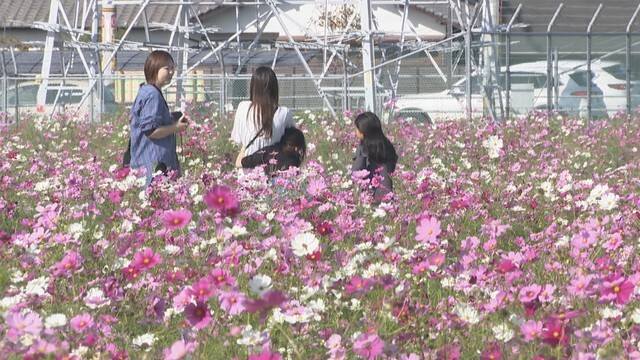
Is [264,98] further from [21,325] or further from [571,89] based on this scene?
[571,89]

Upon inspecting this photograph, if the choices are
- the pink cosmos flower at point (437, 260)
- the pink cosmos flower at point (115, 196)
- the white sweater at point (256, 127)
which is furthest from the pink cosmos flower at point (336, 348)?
the white sweater at point (256, 127)

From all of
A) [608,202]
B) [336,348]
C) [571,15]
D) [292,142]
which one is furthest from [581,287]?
[571,15]

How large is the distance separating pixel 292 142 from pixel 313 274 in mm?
4290

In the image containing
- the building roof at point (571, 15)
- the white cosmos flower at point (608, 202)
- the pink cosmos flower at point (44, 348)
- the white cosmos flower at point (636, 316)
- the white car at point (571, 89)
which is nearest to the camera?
the pink cosmos flower at point (44, 348)

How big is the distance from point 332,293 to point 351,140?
31.2 ft

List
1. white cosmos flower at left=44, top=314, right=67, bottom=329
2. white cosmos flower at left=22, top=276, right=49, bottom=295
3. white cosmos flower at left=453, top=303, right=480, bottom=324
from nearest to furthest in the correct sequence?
white cosmos flower at left=44, top=314, right=67, bottom=329
white cosmos flower at left=453, top=303, right=480, bottom=324
white cosmos flower at left=22, top=276, right=49, bottom=295

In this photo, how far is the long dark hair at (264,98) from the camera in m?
8.02

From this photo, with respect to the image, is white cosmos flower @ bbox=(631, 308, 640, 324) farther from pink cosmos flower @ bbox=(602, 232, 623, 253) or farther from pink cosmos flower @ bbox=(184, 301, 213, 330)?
pink cosmos flower @ bbox=(184, 301, 213, 330)

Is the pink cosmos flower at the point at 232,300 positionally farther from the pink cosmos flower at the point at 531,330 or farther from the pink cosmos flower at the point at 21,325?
the pink cosmos flower at the point at 531,330

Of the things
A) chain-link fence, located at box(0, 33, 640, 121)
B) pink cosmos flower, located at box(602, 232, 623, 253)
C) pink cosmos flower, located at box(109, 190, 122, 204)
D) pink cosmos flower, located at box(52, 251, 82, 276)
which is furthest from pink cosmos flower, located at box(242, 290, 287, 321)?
chain-link fence, located at box(0, 33, 640, 121)

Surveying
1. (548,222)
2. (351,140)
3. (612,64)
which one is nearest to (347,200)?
(548,222)

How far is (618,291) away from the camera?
3166mm

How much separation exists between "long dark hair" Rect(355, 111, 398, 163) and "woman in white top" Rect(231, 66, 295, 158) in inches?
26.1

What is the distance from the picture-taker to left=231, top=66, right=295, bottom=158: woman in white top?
8.02 m
